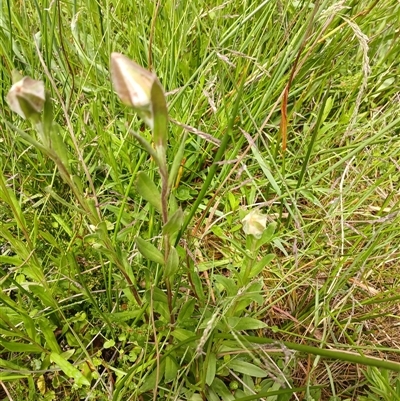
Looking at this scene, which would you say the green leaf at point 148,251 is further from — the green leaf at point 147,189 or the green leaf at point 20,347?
the green leaf at point 20,347

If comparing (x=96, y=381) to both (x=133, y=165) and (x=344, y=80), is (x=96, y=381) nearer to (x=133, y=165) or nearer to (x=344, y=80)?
(x=133, y=165)

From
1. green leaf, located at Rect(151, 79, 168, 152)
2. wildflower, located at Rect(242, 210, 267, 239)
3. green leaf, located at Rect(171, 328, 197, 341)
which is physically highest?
green leaf, located at Rect(151, 79, 168, 152)

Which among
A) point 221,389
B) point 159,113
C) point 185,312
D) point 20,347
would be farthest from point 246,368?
point 159,113

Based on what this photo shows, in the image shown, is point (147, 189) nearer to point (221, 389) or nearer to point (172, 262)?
point (172, 262)

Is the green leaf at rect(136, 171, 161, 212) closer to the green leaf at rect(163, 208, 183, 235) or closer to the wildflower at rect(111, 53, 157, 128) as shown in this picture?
the green leaf at rect(163, 208, 183, 235)

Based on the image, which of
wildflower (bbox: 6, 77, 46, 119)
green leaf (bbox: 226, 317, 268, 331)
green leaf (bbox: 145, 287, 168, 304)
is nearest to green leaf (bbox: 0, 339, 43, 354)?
green leaf (bbox: 145, 287, 168, 304)

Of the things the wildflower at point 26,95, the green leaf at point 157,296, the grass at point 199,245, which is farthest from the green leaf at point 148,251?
the wildflower at point 26,95
